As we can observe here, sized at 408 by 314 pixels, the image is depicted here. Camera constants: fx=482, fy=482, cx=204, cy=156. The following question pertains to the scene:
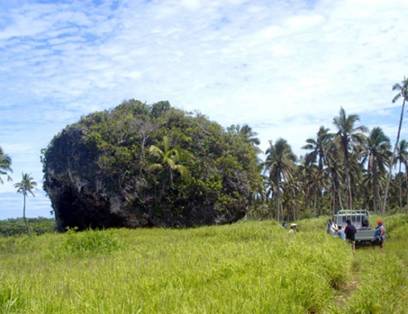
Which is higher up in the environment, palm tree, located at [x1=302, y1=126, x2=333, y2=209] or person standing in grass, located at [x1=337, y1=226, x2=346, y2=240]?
palm tree, located at [x1=302, y1=126, x2=333, y2=209]

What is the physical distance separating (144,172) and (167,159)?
2.28m

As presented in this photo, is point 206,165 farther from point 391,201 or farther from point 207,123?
point 391,201

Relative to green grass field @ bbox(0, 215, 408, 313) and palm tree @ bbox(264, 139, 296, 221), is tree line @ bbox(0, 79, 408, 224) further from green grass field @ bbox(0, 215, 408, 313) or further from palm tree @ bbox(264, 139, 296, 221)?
green grass field @ bbox(0, 215, 408, 313)

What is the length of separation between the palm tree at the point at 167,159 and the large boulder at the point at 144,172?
0.24 ft

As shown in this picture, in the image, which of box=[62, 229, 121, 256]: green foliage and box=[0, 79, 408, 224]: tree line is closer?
box=[62, 229, 121, 256]: green foliage

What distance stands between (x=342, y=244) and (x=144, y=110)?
27.1m

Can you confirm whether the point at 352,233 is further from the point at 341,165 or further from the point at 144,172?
the point at 341,165

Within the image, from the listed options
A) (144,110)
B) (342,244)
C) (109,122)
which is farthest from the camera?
(144,110)

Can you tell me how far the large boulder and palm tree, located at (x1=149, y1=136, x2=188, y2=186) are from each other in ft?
0.24

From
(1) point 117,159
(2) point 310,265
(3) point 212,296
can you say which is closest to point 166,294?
(3) point 212,296

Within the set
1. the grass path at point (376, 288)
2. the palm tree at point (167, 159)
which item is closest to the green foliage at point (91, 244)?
the grass path at point (376, 288)

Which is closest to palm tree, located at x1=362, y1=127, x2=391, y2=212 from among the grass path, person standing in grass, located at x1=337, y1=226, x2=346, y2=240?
person standing in grass, located at x1=337, y1=226, x2=346, y2=240

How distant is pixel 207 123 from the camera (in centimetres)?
4069

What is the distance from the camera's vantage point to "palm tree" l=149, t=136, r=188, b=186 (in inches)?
1386
